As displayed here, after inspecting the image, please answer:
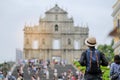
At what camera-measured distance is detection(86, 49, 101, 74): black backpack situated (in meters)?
9.05

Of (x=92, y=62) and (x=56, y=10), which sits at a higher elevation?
(x=92, y=62)

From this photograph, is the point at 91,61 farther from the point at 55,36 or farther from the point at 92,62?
the point at 55,36

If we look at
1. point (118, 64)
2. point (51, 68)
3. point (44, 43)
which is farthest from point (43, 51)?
point (118, 64)

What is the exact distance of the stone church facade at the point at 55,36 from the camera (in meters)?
83.4

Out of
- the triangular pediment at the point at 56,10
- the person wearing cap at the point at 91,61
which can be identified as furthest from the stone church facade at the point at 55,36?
the person wearing cap at the point at 91,61

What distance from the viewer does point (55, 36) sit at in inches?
3371

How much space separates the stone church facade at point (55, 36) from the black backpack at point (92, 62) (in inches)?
2901

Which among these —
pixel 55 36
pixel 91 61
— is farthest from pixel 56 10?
pixel 91 61

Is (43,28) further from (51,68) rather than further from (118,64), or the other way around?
(118,64)

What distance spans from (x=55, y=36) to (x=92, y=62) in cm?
7659

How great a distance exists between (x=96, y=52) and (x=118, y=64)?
71.2 inches

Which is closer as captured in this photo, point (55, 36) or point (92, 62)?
point (92, 62)

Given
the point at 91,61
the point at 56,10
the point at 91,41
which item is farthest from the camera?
the point at 56,10

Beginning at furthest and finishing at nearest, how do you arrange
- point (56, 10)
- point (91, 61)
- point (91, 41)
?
1. point (56, 10)
2. point (91, 61)
3. point (91, 41)
